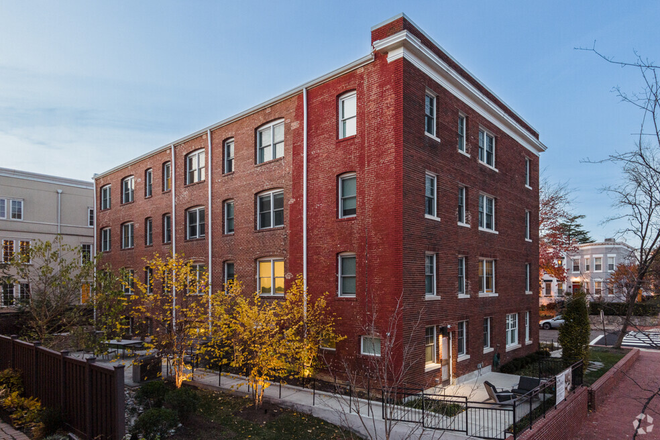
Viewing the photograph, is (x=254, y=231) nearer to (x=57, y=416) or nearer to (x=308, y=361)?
(x=308, y=361)

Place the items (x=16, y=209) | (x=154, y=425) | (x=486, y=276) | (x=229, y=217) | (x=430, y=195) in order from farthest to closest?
(x=16, y=209)
(x=229, y=217)
(x=486, y=276)
(x=430, y=195)
(x=154, y=425)

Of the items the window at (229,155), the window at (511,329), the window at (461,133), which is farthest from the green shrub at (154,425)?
the window at (511,329)

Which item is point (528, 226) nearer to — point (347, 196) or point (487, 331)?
point (487, 331)

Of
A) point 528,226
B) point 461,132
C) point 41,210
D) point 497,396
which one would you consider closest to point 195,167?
point 461,132

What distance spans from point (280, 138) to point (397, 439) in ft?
45.5

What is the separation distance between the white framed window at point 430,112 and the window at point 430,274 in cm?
499

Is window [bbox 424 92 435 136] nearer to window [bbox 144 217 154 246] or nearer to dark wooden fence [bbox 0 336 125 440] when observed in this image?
dark wooden fence [bbox 0 336 125 440]

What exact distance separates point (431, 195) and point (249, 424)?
34.7 ft

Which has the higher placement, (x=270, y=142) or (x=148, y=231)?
(x=270, y=142)

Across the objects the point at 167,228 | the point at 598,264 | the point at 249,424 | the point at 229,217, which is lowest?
the point at 249,424

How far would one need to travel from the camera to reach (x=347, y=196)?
697 inches

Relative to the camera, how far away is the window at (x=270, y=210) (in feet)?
67.6

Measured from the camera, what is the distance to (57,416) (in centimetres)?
944

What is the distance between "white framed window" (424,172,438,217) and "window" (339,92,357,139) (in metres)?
3.53
